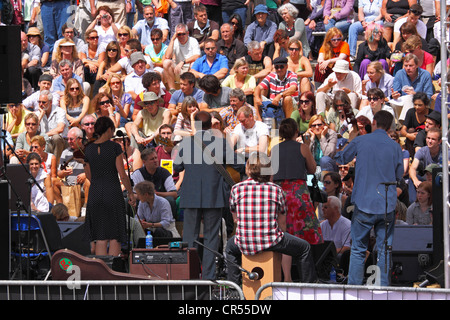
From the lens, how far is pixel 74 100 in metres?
14.1

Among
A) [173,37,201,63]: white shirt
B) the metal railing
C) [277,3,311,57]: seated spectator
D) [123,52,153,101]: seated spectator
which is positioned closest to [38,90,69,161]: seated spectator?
[123,52,153,101]: seated spectator

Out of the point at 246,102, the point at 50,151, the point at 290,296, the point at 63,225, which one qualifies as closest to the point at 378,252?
the point at 290,296

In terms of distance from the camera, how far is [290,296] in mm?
5902

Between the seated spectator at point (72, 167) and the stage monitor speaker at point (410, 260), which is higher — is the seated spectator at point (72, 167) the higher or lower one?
the higher one

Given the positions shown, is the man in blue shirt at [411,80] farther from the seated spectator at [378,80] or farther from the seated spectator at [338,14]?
the seated spectator at [338,14]

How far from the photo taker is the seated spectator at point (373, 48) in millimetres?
14523

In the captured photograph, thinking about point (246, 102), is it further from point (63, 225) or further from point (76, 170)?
point (63, 225)

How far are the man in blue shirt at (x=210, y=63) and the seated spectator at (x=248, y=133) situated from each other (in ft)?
9.36

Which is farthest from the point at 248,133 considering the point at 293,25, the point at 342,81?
the point at 293,25

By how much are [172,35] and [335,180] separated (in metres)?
6.65

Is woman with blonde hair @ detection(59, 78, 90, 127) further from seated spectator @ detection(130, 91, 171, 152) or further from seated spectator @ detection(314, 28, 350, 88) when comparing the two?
seated spectator @ detection(314, 28, 350, 88)

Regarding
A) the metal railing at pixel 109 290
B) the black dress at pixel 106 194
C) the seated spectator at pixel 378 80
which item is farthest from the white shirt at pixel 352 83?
the metal railing at pixel 109 290

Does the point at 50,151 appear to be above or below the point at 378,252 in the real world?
above

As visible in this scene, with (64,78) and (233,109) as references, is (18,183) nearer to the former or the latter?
(233,109)
